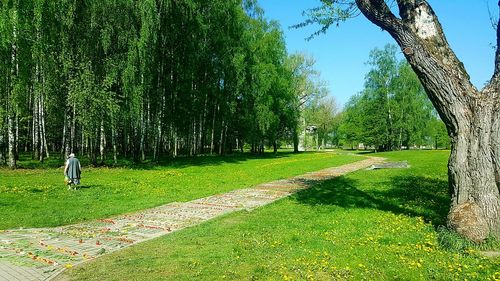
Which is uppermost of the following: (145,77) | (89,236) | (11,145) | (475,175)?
(145,77)

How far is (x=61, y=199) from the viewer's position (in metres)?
13.6

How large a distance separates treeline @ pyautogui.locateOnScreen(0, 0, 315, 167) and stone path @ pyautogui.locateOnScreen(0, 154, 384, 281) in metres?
14.9

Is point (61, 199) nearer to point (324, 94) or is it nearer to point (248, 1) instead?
point (248, 1)

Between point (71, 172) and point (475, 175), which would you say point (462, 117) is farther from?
point (71, 172)

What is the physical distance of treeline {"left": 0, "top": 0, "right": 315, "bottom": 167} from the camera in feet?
76.2

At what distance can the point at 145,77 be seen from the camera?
1067 inches

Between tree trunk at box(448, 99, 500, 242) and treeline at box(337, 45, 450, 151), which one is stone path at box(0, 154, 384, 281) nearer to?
tree trunk at box(448, 99, 500, 242)

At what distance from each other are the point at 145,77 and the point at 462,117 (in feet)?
76.6

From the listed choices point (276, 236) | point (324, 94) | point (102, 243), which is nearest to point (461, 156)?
point (276, 236)

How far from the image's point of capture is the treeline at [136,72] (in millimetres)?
23219

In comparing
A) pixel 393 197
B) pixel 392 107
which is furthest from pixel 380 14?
pixel 392 107

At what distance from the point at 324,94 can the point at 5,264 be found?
59295mm

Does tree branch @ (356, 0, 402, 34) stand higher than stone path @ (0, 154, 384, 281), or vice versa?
tree branch @ (356, 0, 402, 34)

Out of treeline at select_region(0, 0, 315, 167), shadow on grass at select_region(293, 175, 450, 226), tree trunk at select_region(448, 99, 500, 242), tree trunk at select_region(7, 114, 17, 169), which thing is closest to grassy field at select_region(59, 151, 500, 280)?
shadow on grass at select_region(293, 175, 450, 226)
